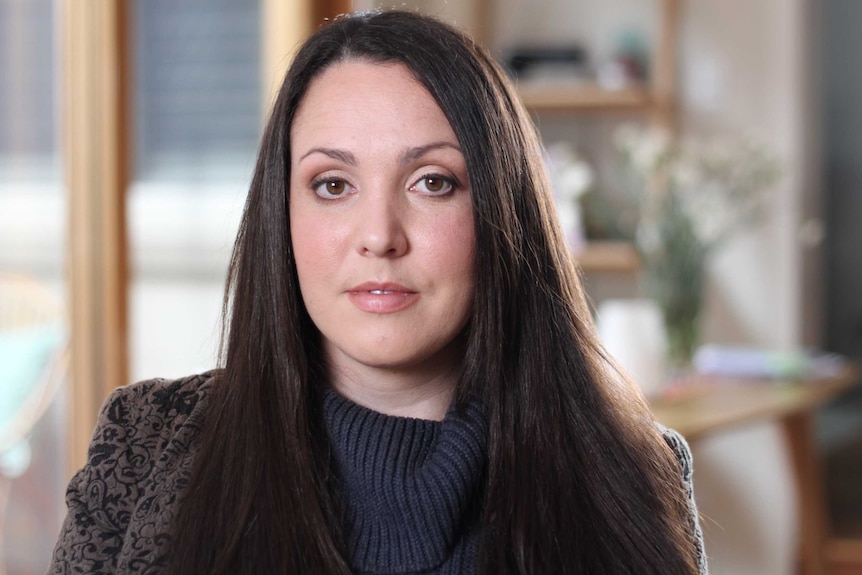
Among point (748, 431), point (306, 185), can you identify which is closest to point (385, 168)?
point (306, 185)

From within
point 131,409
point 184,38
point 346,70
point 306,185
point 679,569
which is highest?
point 184,38

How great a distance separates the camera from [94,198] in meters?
2.36

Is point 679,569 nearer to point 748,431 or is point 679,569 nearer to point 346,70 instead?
point 346,70

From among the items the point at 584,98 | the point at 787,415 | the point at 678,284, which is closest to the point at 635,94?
the point at 584,98

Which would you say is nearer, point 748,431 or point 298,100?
point 298,100

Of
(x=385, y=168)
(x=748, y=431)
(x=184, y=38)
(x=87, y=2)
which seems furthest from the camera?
(x=748, y=431)

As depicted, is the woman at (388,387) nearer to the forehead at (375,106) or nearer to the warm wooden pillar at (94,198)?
the forehead at (375,106)

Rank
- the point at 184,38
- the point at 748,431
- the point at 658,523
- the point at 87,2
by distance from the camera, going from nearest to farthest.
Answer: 1. the point at 658,523
2. the point at 87,2
3. the point at 184,38
4. the point at 748,431

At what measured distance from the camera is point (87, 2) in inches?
91.4

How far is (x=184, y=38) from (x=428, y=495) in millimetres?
1571

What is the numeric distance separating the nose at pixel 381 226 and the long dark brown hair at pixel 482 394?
86 millimetres

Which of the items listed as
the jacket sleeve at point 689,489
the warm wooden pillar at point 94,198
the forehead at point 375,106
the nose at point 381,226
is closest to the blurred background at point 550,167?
the warm wooden pillar at point 94,198

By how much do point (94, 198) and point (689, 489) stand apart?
144 centimetres

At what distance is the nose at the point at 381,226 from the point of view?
1.11 meters
